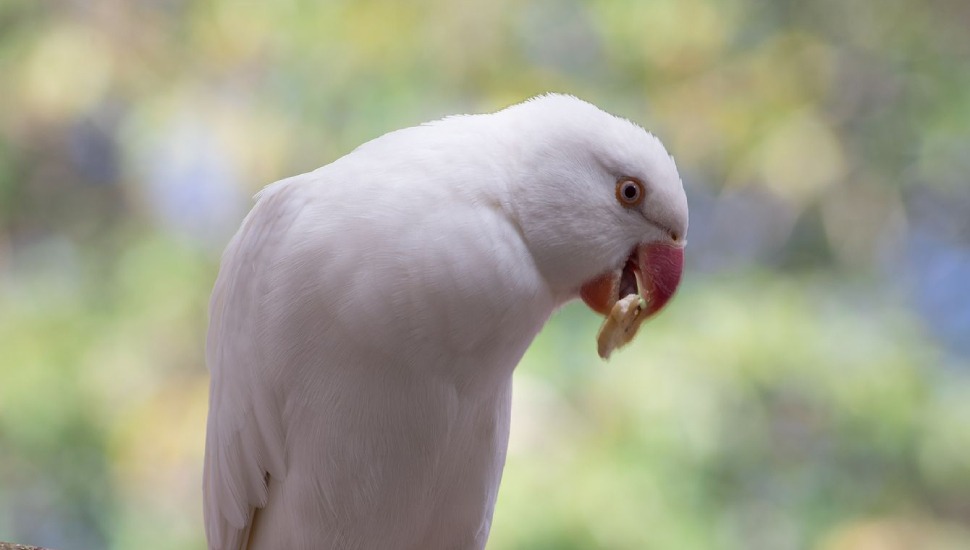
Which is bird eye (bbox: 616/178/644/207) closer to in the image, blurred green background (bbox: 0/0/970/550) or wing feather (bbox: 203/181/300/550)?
wing feather (bbox: 203/181/300/550)

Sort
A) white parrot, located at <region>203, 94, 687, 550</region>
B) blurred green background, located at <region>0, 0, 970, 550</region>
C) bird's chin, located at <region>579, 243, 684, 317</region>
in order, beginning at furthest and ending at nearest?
blurred green background, located at <region>0, 0, 970, 550</region>
bird's chin, located at <region>579, 243, 684, 317</region>
white parrot, located at <region>203, 94, 687, 550</region>

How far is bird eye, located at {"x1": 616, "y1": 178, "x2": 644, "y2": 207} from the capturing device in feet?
4.14

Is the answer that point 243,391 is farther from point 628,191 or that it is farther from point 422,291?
point 628,191

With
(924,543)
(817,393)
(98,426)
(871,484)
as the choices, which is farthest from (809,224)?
(98,426)

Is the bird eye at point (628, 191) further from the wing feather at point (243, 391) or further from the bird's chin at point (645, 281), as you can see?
the wing feather at point (243, 391)

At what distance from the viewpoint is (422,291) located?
1.16m

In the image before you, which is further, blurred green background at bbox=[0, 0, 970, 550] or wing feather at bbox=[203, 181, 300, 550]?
blurred green background at bbox=[0, 0, 970, 550]

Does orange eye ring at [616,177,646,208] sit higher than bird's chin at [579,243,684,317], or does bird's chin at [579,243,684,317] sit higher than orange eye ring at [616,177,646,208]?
orange eye ring at [616,177,646,208]

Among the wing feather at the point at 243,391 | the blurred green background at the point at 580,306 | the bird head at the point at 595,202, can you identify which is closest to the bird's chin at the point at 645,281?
the bird head at the point at 595,202

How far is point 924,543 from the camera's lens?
2982 millimetres

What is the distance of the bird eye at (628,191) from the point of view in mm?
1262

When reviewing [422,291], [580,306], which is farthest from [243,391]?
[580,306]

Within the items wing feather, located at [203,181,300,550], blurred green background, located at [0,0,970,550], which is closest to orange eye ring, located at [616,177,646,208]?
wing feather, located at [203,181,300,550]

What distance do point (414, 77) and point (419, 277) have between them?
193 cm
